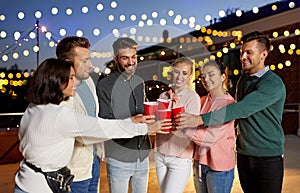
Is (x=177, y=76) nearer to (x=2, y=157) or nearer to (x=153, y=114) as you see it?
(x=153, y=114)

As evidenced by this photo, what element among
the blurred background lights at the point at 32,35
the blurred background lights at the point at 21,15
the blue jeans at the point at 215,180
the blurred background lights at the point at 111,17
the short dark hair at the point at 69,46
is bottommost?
the blue jeans at the point at 215,180

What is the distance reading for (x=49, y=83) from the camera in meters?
1.75

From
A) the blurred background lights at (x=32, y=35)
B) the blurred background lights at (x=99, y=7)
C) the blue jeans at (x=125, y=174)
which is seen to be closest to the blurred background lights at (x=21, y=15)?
the blurred background lights at (x=32, y=35)

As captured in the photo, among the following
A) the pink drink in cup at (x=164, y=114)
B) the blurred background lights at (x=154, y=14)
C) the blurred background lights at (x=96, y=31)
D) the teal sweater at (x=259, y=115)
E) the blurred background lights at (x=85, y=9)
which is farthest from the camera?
the blurred background lights at (x=85, y=9)

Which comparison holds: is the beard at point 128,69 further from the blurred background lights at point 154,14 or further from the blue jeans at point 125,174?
the blurred background lights at point 154,14

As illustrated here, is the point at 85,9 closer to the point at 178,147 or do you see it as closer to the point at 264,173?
the point at 178,147

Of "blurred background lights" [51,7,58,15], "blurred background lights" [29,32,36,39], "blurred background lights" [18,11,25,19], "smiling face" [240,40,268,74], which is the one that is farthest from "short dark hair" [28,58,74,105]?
"blurred background lights" [29,32,36,39]

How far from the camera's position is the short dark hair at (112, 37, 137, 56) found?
2.17 meters

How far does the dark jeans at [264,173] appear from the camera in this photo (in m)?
2.14

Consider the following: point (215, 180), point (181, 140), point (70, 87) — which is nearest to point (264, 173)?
point (215, 180)

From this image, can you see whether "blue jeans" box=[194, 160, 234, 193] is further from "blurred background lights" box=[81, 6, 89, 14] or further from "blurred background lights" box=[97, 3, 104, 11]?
"blurred background lights" box=[81, 6, 89, 14]

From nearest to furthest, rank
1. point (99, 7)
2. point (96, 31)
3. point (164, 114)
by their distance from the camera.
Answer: point (164, 114)
point (96, 31)
point (99, 7)

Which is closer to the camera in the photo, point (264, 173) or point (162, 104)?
point (162, 104)

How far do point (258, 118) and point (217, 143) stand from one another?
0.91 ft
